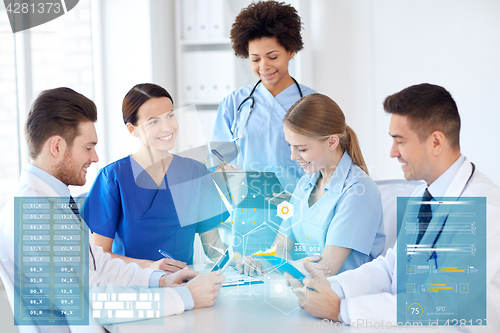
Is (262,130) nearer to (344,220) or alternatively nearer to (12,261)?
(344,220)

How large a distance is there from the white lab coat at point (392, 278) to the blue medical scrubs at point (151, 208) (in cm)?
48

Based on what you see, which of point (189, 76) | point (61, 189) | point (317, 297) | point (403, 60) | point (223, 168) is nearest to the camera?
point (317, 297)

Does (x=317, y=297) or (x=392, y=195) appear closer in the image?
(x=317, y=297)

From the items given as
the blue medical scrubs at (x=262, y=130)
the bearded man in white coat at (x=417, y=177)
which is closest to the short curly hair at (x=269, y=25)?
the blue medical scrubs at (x=262, y=130)

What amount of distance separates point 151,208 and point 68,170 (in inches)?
12.5

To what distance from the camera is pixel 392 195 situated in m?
1.46

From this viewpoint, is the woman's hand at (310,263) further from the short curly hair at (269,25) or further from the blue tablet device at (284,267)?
the short curly hair at (269,25)

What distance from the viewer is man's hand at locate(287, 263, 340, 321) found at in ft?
2.72

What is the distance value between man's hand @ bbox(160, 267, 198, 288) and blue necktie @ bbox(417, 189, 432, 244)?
21.5 inches

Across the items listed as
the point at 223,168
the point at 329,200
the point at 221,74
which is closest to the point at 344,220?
the point at 329,200

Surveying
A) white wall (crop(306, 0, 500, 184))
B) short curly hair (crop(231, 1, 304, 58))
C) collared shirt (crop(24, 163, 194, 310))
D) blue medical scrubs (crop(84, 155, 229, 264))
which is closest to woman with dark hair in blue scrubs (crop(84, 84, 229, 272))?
blue medical scrubs (crop(84, 155, 229, 264))

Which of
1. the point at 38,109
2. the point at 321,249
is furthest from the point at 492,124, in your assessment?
the point at 38,109

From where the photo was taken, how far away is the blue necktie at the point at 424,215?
0.85 metres

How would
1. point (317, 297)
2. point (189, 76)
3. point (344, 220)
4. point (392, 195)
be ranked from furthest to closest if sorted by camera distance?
point (189, 76) < point (392, 195) < point (344, 220) < point (317, 297)
